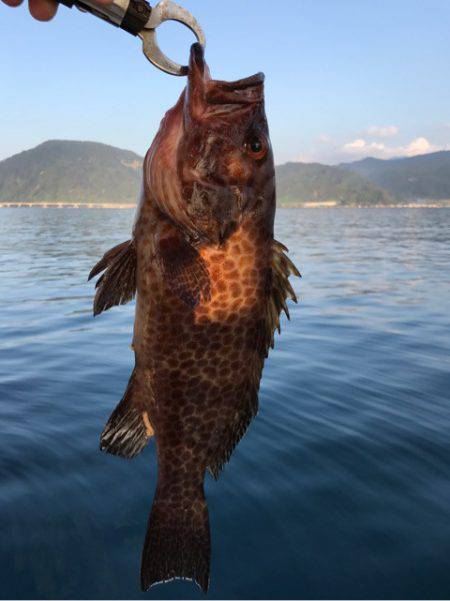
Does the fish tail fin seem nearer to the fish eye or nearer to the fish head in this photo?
the fish head

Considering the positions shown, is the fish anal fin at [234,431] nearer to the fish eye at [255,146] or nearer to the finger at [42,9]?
the fish eye at [255,146]

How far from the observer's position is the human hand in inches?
129

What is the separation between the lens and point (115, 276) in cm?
319

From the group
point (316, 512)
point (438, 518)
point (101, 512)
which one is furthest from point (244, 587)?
point (438, 518)

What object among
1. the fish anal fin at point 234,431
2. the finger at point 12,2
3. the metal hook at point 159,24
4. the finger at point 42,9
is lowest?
the fish anal fin at point 234,431

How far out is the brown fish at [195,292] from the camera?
10.4 feet

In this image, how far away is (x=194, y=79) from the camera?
3.03 meters

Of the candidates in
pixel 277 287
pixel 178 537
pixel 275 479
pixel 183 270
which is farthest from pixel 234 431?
pixel 275 479

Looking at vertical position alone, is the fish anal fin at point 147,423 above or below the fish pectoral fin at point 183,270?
below

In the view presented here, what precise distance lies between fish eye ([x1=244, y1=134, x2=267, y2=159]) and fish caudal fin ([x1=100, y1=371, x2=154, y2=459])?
5.37 feet

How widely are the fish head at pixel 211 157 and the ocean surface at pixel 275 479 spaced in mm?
3160

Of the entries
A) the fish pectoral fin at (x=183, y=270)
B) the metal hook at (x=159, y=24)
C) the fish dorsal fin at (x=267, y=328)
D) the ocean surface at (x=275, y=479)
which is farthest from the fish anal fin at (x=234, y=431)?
the metal hook at (x=159, y=24)

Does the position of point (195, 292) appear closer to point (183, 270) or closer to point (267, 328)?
point (183, 270)

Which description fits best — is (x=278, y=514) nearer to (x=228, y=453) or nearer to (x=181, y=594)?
(x=181, y=594)
